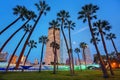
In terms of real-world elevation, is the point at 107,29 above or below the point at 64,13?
below

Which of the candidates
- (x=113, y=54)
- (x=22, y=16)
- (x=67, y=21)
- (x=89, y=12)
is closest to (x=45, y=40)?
(x=67, y=21)

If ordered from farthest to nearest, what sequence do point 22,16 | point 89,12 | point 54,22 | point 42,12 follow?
point 54,22 → point 42,12 → point 22,16 → point 89,12

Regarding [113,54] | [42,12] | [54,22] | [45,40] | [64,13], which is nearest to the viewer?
[42,12]

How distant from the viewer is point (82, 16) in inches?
1761

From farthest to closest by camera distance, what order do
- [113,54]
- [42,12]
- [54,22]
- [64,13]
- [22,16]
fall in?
[113,54] → [54,22] → [64,13] → [42,12] → [22,16]

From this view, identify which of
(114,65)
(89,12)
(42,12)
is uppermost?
(42,12)

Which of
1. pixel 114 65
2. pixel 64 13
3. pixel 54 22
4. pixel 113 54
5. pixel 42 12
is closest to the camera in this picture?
pixel 42 12

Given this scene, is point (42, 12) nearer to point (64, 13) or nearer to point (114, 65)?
point (64, 13)

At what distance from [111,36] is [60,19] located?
80.8 feet

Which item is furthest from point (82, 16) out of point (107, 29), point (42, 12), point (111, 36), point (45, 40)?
point (45, 40)

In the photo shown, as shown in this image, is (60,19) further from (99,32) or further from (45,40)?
(45,40)

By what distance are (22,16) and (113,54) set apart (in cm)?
9658

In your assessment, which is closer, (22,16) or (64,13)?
(22,16)

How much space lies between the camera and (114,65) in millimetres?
109000
